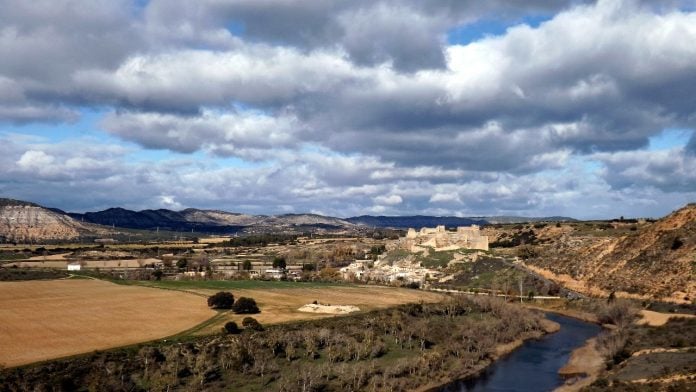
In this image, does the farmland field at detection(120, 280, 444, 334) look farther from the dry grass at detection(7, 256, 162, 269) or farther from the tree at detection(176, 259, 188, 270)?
the dry grass at detection(7, 256, 162, 269)

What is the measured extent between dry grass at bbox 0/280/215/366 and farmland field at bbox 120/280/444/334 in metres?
6.45

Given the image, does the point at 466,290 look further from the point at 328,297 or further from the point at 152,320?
the point at 152,320

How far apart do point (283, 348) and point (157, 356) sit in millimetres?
12170

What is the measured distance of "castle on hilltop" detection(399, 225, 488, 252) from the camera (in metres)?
151

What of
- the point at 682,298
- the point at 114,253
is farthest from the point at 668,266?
the point at 114,253

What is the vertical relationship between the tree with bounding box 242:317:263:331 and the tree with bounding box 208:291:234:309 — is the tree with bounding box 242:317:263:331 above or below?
below

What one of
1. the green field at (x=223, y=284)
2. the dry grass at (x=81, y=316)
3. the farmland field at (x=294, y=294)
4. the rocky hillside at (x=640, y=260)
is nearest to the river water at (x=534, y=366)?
the rocky hillside at (x=640, y=260)

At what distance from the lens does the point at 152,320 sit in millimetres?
66125

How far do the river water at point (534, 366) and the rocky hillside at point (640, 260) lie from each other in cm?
1237

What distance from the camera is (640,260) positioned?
9919 centimetres

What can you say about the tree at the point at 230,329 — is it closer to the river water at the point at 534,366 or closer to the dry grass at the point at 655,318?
the river water at the point at 534,366

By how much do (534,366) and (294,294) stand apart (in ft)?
143

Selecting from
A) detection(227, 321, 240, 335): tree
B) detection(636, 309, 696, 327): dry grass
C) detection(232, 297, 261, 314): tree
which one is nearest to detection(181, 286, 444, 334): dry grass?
detection(232, 297, 261, 314): tree

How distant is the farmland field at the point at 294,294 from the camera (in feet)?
250
